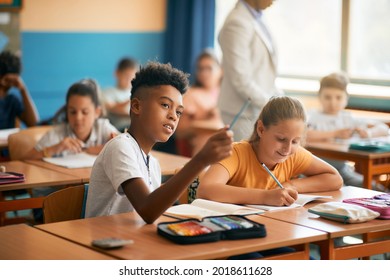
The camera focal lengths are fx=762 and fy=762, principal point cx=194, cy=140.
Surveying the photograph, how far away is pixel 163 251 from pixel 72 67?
5.33 meters

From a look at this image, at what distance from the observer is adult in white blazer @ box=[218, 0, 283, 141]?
4.27 m

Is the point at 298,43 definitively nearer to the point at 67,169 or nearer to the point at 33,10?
the point at 33,10

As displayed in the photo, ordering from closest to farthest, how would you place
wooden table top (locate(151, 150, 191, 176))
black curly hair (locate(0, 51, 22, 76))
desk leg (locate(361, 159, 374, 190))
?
wooden table top (locate(151, 150, 191, 176))
desk leg (locate(361, 159, 374, 190))
black curly hair (locate(0, 51, 22, 76))

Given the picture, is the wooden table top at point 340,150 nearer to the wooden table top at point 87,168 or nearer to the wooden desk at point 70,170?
the wooden table top at point 87,168

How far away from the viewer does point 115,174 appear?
2.55 meters

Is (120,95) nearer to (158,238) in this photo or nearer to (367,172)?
(367,172)

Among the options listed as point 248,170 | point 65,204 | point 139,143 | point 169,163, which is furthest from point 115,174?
point 169,163

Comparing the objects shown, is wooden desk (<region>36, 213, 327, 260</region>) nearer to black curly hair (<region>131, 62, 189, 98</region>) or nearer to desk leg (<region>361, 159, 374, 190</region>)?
black curly hair (<region>131, 62, 189, 98</region>)

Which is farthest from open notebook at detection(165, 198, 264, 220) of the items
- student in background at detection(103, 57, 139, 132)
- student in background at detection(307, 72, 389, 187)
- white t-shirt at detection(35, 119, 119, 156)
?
student in background at detection(103, 57, 139, 132)

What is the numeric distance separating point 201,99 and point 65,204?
4.19m

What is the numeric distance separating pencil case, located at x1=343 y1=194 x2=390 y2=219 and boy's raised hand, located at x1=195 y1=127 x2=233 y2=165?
665 millimetres

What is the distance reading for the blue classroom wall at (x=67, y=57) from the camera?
6.92 metres

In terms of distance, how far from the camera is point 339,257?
2.44 m
